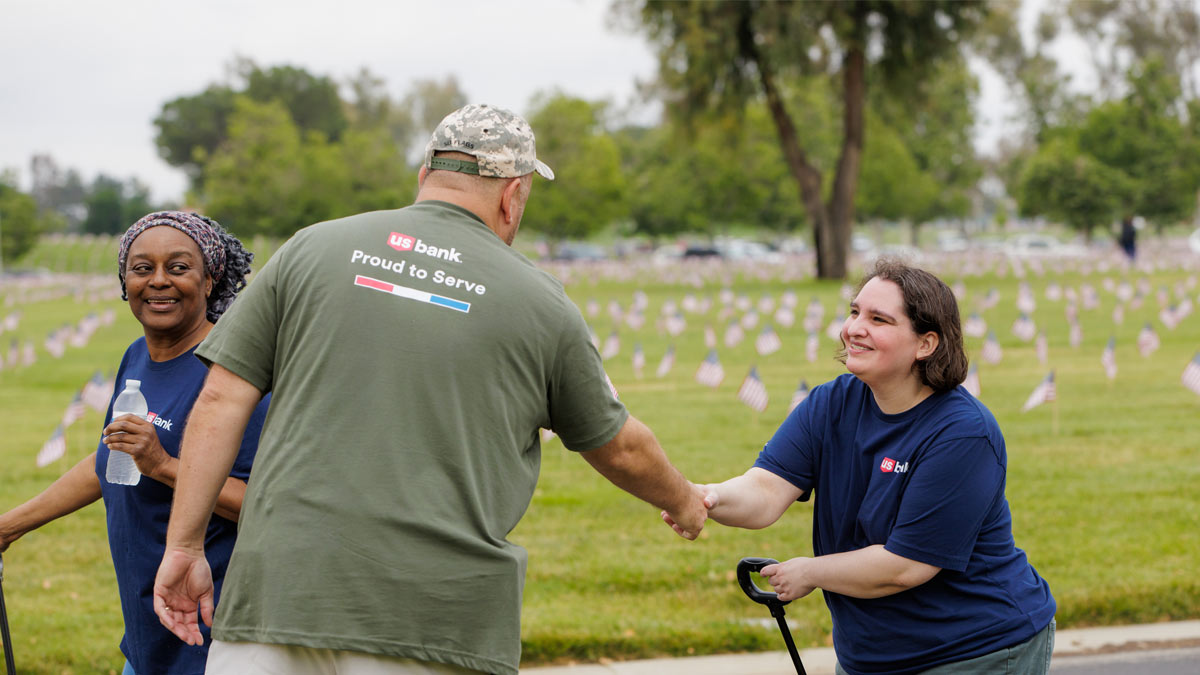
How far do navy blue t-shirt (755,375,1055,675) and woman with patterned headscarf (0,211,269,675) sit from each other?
4.99 feet

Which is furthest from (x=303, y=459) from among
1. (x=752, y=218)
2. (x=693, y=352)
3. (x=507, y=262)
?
(x=752, y=218)

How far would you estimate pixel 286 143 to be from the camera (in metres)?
58.2

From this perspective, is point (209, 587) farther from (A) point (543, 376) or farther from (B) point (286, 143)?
(B) point (286, 143)

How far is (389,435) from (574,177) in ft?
172

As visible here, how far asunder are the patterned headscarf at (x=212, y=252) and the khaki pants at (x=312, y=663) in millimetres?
1190

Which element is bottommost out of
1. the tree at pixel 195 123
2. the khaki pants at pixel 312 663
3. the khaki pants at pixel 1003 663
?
the khaki pants at pixel 1003 663

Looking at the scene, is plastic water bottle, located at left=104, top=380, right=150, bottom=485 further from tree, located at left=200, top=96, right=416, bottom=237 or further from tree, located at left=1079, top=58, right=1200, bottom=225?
tree, located at left=1079, top=58, right=1200, bottom=225

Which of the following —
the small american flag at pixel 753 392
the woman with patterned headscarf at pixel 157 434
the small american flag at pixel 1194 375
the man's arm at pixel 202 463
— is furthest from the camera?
the small american flag at pixel 1194 375

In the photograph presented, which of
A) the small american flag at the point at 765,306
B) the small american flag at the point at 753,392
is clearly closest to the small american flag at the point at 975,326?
the small american flag at the point at 765,306

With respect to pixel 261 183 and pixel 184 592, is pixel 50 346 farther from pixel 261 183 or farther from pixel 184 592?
pixel 261 183

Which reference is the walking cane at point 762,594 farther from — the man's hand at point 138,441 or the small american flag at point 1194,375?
the small american flag at point 1194,375

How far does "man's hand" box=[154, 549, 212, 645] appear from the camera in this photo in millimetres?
2764

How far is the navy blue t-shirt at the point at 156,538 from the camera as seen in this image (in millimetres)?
3125

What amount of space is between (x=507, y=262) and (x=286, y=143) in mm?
58084
